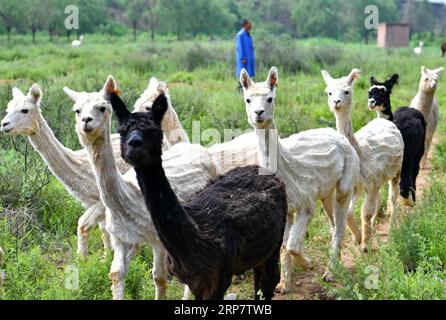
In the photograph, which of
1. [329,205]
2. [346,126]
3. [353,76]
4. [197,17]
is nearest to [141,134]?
[329,205]

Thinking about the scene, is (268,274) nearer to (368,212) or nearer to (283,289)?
(283,289)

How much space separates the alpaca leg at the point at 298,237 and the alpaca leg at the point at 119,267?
1.49m

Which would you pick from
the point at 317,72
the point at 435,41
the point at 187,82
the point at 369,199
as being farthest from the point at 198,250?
the point at 435,41

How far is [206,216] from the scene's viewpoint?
14.5 ft

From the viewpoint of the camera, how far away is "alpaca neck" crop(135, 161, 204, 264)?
4008 millimetres

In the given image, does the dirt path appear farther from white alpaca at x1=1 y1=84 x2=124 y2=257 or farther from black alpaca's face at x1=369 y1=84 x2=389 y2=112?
white alpaca at x1=1 y1=84 x2=124 y2=257

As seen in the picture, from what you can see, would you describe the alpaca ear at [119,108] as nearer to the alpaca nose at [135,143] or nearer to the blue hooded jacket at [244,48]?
the alpaca nose at [135,143]

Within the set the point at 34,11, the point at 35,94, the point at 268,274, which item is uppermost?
the point at 34,11

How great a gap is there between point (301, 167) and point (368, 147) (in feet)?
5.62

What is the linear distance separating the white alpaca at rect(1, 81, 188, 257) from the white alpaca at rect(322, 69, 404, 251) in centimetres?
269

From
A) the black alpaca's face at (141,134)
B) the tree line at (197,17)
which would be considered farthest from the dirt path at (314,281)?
the tree line at (197,17)

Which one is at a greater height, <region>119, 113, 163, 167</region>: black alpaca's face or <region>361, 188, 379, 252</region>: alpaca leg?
<region>119, 113, 163, 167</region>: black alpaca's face

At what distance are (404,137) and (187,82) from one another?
10695mm

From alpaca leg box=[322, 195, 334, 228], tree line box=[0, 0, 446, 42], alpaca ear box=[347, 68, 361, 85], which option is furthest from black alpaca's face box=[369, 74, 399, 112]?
tree line box=[0, 0, 446, 42]
